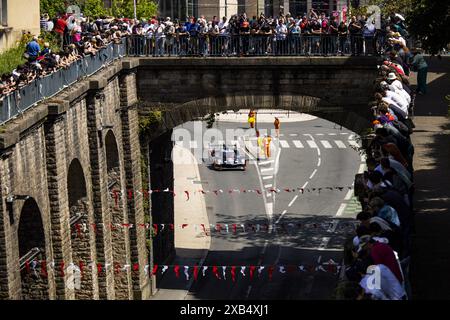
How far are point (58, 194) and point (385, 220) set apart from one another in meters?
19.4

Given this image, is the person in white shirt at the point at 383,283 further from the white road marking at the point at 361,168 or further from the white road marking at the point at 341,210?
the white road marking at the point at 361,168

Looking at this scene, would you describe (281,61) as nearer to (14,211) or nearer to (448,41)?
(448,41)

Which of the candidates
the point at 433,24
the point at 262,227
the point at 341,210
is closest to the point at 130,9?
the point at 341,210

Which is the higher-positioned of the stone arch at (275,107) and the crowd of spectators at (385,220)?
the crowd of spectators at (385,220)

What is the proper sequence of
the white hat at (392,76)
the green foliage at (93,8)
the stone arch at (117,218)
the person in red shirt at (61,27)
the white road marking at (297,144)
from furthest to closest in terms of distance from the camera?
the white road marking at (297,144) → the green foliage at (93,8) → the person in red shirt at (61,27) → the stone arch at (117,218) → the white hat at (392,76)

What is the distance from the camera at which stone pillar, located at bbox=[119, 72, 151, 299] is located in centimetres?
5275

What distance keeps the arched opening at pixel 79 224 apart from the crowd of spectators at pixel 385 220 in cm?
1504

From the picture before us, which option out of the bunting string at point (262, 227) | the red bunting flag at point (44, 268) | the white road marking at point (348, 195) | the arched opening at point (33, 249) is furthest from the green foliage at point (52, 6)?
the red bunting flag at point (44, 268)

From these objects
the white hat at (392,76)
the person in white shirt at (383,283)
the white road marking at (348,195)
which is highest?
the white hat at (392,76)

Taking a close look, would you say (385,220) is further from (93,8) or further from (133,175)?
(93,8)

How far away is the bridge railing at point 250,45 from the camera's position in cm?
5294

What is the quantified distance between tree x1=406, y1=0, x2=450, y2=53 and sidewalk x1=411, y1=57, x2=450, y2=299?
9.03ft

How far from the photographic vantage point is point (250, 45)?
176 ft

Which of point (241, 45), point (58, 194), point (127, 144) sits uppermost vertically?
point (241, 45)
